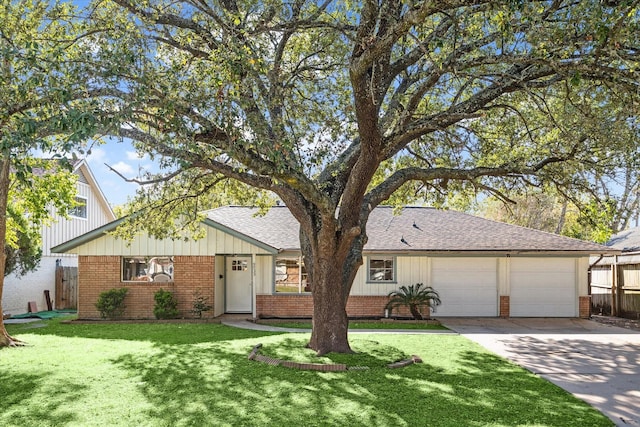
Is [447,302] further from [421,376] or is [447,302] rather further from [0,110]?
[0,110]

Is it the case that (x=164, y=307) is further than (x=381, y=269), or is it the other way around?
(x=381, y=269)

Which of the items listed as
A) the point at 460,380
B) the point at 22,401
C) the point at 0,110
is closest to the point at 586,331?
the point at 460,380

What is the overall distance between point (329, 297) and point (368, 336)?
11.5ft

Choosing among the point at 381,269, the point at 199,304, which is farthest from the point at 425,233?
the point at 199,304

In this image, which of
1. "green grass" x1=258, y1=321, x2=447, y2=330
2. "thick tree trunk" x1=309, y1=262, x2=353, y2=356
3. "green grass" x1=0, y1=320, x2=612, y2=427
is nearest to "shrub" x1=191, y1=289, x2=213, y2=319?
"green grass" x1=258, y1=321, x2=447, y2=330

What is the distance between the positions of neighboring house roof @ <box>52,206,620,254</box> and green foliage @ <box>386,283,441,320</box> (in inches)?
51.4

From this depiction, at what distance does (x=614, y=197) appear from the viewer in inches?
409

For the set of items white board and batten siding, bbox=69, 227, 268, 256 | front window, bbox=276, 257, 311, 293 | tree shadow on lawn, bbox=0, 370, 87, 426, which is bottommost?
tree shadow on lawn, bbox=0, 370, 87, 426

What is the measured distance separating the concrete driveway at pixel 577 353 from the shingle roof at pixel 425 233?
2.37 m

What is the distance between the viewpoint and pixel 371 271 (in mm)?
17125

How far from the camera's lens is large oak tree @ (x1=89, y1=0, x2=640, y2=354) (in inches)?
258

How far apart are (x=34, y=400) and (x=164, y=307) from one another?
906 centimetres

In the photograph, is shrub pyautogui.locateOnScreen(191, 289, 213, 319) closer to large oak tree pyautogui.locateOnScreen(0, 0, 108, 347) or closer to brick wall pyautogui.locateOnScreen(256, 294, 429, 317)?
brick wall pyautogui.locateOnScreen(256, 294, 429, 317)

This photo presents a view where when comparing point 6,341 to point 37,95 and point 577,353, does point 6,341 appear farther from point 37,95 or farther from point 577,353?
point 577,353
